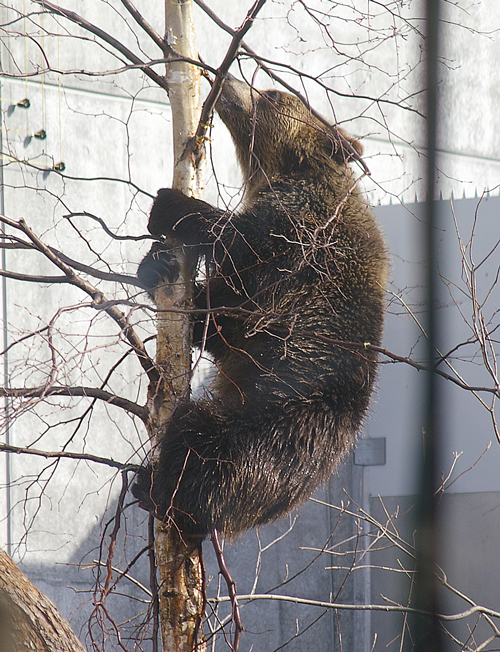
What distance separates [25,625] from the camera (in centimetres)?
217

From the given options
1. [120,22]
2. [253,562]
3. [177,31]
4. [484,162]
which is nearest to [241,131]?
[177,31]

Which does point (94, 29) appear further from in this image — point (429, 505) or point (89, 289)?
point (429, 505)

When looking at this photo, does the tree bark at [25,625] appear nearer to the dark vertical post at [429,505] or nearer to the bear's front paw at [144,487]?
the bear's front paw at [144,487]

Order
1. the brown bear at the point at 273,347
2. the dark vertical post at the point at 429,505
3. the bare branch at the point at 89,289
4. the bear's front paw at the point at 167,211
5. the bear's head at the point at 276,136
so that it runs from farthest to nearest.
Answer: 1. the dark vertical post at the point at 429,505
2. the bear's head at the point at 276,136
3. the bear's front paw at the point at 167,211
4. the brown bear at the point at 273,347
5. the bare branch at the point at 89,289

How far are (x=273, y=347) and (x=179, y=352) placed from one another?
568 mm

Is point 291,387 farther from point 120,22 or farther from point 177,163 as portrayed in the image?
point 120,22

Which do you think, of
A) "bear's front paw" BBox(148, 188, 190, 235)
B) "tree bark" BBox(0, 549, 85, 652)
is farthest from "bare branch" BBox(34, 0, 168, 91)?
"tree bark" BBox(0, 549, 85, 652)

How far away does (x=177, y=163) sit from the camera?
2982mm

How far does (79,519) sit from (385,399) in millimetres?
3004

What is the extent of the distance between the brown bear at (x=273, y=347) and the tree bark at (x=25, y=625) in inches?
22.1

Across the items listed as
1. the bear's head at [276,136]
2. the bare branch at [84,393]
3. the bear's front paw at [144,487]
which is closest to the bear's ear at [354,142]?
the bear's head at [276,136]

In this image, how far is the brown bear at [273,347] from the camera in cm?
278

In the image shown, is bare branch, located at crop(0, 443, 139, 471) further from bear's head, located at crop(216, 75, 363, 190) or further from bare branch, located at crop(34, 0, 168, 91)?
bear's head, located at crop(216, 75, 363, 190)

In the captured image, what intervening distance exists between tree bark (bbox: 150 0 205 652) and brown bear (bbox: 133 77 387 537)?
0.07 metres
